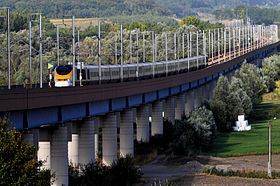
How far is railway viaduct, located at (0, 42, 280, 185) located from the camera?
1489 inches

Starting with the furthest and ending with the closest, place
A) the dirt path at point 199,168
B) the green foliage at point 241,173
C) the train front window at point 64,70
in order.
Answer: the train front window at point 64,70 < the green foliage at point 241,173 < the dirt path at point 199,168

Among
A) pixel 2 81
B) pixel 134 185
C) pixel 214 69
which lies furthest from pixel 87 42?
pixel 134 185

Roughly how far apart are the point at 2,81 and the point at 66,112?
32770 mm

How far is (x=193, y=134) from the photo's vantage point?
234 ft

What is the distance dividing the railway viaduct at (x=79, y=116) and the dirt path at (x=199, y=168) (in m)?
3.89

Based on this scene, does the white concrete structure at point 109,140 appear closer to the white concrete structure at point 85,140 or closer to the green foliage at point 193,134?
the white concrete structure at point 85,140

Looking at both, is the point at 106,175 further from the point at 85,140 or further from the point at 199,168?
the point at 199,168

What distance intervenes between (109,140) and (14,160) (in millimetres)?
28865

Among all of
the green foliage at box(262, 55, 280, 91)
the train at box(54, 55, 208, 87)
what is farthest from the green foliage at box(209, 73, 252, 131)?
the green foliage at box(262, 55, 280, 91)

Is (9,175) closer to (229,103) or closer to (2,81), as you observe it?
(2,81)

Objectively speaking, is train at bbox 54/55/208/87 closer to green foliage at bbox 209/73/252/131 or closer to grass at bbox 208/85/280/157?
green foliage at bbox 209/73/252/131

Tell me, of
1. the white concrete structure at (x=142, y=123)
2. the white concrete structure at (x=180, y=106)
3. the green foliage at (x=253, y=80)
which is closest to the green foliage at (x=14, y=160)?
the white concrete structure at (x=142, y=123)

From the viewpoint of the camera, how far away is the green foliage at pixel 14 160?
27.9 metres

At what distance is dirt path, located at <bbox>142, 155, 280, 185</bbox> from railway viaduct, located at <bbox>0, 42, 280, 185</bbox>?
3891mm
